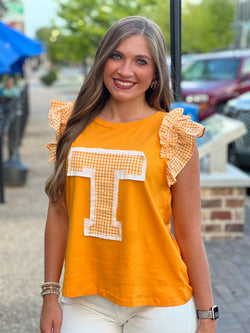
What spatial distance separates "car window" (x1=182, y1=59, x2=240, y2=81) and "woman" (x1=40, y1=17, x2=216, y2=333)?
40.2 feet

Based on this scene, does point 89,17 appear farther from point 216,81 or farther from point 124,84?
point 124,84

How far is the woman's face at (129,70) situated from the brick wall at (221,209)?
3425 mm

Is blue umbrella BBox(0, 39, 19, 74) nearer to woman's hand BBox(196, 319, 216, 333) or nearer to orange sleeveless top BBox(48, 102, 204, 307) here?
orange sleeveless top BBox(48, 102, 204, 307)

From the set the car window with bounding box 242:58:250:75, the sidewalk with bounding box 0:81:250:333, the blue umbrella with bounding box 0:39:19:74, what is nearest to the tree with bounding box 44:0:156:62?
the car window with bounding box 242:58:250:75

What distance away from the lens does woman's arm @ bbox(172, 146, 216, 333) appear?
1772mm

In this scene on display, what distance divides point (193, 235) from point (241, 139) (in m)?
6.08

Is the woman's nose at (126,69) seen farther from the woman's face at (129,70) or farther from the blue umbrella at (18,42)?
the blue umbrella at (18,42)

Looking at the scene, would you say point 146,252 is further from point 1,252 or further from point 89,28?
point 89,28

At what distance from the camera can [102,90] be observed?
196 cm

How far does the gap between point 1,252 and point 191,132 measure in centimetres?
376

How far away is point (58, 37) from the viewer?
26.7 metres

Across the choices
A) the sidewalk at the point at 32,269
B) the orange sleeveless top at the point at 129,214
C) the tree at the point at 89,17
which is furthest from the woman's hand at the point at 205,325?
the tree at the point at 89,17

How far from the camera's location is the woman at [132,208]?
68.1 inches

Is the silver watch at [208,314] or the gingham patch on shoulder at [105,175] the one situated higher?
the gingham patch on shoulder at [105,175]
